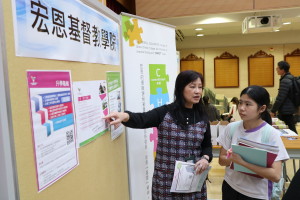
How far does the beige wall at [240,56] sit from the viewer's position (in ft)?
27.4

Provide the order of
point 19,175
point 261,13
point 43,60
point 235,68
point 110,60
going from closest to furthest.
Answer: point 19,175
point 43,60
point 110,60
point 261,13
point 235,68

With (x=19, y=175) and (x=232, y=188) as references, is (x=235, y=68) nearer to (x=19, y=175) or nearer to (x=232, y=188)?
(x=232, y=188)

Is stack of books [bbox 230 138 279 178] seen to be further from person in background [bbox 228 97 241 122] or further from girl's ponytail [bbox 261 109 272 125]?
person in background [bbox 228 97 241 122]

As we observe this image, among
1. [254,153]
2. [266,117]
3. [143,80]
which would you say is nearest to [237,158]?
[254,153]

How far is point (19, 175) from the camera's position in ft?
2.70

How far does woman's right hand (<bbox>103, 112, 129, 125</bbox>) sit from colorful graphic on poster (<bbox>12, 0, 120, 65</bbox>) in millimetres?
310

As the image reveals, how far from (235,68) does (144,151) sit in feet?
23.9

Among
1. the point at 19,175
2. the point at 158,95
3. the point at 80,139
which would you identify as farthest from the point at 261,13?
the point at 19,175

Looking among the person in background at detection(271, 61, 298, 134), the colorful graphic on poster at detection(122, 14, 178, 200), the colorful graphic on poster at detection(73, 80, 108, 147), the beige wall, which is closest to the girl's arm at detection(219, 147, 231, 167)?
the colorful graphic on poster at detection(122, 14, 178, 200)

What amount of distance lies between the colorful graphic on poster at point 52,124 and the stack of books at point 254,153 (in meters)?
0.92

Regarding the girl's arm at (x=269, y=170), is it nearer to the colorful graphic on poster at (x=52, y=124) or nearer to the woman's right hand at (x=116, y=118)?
the woman's right hand at (x=116, y=118)

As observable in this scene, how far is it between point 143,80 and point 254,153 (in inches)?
41.0

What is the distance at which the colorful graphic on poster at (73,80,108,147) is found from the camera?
118 centimetres

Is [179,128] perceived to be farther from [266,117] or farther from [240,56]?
[240,56]
